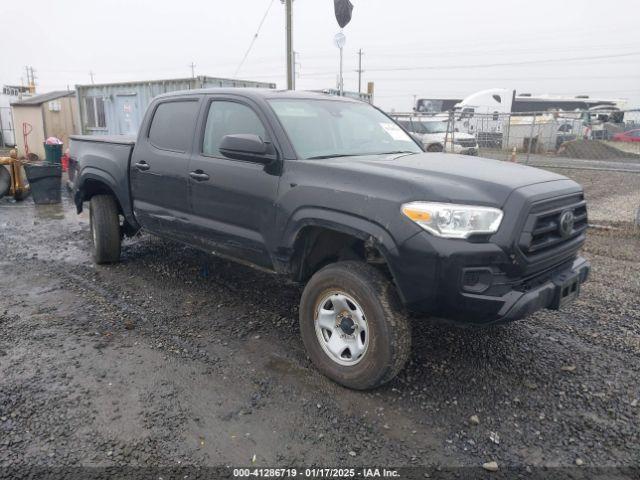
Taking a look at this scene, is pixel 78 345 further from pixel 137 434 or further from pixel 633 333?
pixel 633 333

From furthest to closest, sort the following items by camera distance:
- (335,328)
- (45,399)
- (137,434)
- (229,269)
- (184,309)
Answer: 1. (229,269)
2. (184,309)
3. (335,328)
4. (45,399)
5. (137,434)

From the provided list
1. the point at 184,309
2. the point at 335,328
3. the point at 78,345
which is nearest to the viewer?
the point at 335,328

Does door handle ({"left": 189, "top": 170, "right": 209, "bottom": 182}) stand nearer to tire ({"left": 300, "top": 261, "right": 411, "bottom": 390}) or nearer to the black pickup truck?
the black pickup truck

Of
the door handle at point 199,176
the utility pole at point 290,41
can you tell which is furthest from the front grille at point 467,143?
the door handle at point 199,176

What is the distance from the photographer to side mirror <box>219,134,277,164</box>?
3363mm

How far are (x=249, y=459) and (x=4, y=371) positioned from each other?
6.41ft

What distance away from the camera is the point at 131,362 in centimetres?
347

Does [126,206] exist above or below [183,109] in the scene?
below

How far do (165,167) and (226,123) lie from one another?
749 mm

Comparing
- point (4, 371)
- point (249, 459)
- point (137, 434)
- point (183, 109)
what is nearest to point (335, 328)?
point (249, 459)

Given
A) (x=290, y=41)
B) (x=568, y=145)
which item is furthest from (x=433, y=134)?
(x=290, y=41)

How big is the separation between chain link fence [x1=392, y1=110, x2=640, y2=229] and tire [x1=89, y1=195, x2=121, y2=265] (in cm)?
777

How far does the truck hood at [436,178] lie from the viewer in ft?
9.10

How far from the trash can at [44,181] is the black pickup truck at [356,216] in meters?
6.19
